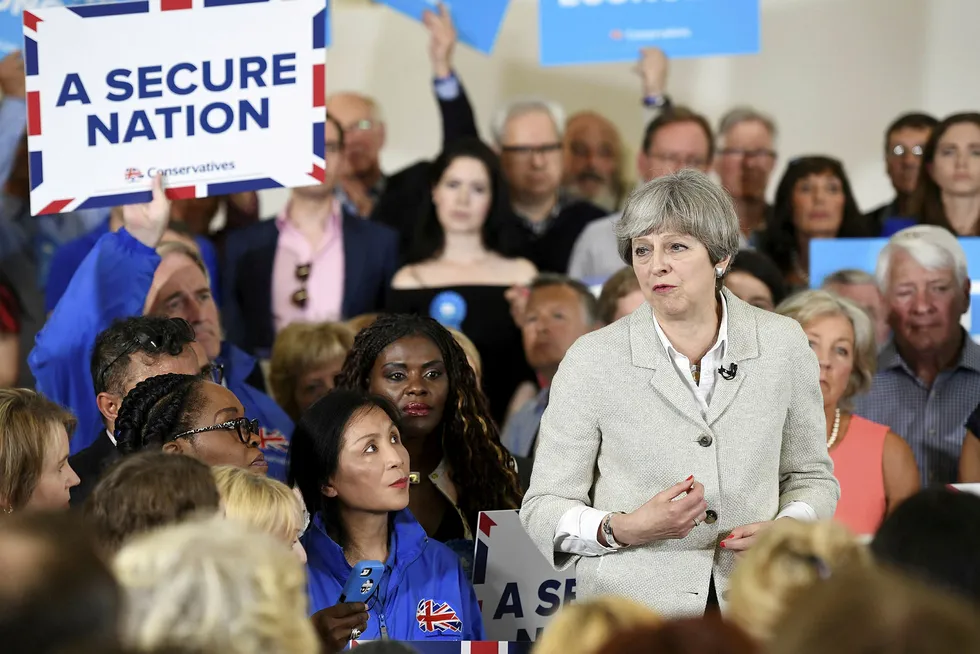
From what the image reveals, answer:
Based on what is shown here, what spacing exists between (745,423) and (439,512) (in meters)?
1.37

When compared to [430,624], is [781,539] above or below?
above

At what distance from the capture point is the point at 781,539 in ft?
6.94

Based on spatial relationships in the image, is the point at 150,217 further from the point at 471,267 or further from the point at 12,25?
the point at 471,267

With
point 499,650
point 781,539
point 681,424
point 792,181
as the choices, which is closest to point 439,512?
point 499,650

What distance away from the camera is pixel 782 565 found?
2.07m

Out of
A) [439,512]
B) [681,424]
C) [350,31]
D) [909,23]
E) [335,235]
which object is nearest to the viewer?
[681,424]

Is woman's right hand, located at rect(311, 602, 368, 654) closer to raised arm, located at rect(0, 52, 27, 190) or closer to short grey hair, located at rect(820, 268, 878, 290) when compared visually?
short grey hair, located at rect(820, 268, 878, 290)

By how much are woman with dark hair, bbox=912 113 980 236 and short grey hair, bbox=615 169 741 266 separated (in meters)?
3.17

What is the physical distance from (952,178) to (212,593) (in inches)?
191

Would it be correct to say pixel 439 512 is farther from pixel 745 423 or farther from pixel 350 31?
pixel 350 31

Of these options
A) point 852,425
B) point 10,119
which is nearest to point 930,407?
point 852,425

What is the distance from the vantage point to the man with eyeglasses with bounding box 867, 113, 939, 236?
21.3 feet

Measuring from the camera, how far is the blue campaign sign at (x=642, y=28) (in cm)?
634

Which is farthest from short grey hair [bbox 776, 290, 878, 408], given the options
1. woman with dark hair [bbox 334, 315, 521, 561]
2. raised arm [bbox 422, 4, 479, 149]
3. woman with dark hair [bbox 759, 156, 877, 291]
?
raised arm [bbox 422, 4, 479, 149]
